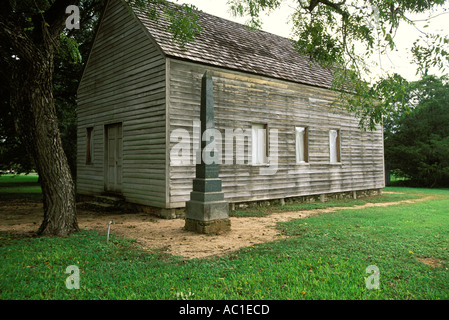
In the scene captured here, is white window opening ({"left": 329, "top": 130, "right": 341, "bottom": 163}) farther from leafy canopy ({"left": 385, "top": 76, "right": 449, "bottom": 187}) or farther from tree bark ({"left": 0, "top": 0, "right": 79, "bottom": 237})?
leafy canopy ({"left": 385, "top": 76, "right": 449, "bottom": 187})

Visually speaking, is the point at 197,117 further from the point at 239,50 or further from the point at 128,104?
the point at 239,50

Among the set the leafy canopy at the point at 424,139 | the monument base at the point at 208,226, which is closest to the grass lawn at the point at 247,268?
the monument base at the point at 208,226

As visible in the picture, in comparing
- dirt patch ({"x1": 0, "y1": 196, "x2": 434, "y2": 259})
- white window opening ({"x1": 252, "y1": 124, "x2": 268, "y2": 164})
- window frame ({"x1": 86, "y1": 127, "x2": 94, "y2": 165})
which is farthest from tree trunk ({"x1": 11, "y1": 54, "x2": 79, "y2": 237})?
white window opening ({"x1": 252, "y1": 124, "x2": 268, "y2": 164})

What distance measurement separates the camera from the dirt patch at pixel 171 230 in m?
6.14

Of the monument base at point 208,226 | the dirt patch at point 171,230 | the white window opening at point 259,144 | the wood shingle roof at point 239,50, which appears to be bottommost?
the dirt patch at point 171,230

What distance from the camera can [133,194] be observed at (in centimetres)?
1071

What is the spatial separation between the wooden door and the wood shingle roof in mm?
3810

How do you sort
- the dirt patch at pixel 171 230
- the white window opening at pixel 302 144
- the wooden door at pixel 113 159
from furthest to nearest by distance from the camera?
the white window opening at pixel 302 144 < the wooden door at pixel 113 159 < the dirt patch at pixel 171 230

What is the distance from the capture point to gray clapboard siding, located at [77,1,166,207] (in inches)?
382

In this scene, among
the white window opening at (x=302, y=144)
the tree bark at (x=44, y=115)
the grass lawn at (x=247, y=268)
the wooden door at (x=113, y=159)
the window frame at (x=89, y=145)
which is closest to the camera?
the grass lawn at (x=247, y=268)

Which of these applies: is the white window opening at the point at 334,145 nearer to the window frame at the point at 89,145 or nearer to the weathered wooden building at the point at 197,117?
the weathered wooden building at the point at 197,117

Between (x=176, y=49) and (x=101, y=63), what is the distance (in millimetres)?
4598

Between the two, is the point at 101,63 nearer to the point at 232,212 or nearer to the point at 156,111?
the point at 156,111

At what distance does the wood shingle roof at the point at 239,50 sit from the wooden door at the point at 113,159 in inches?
150
